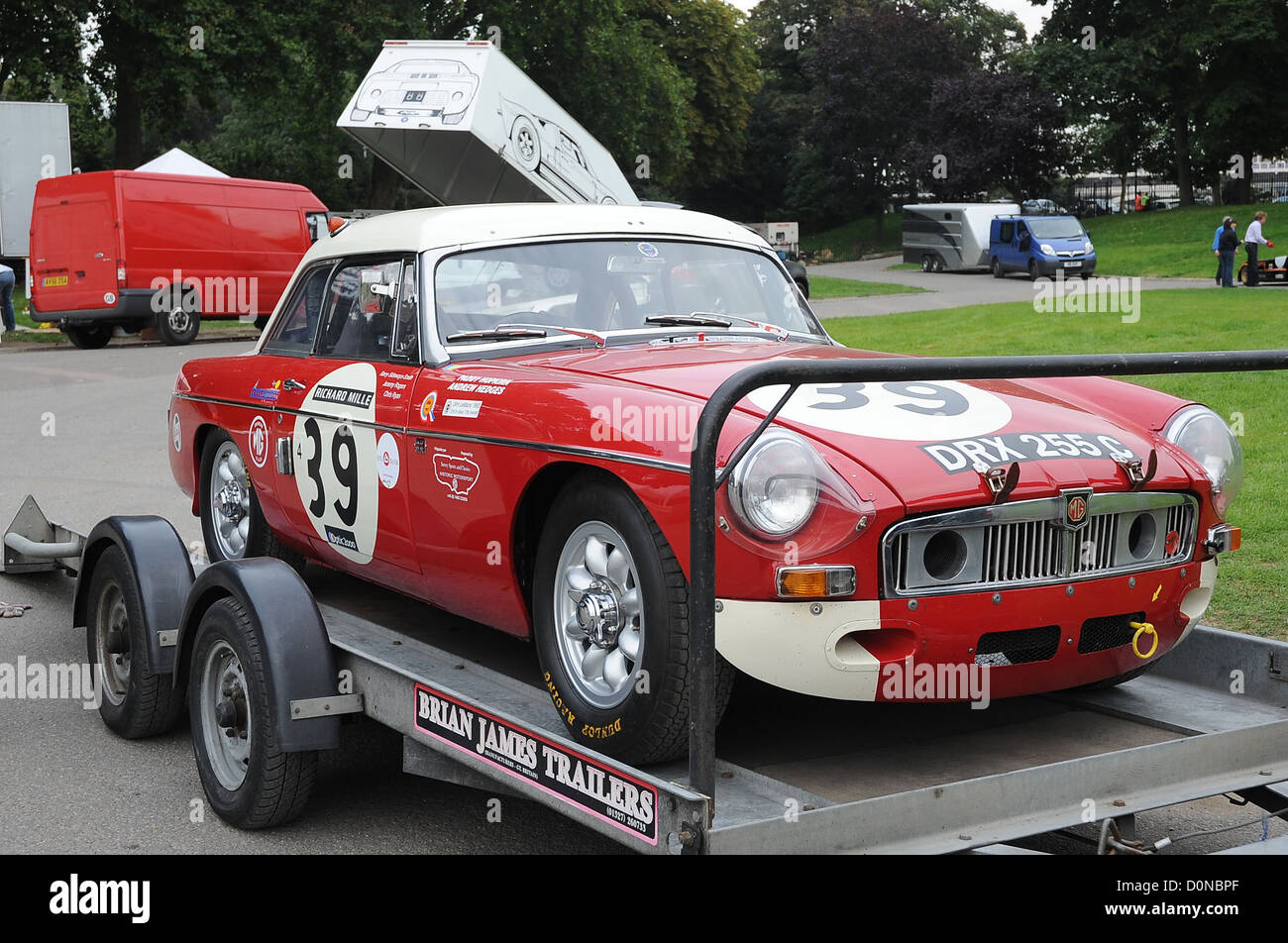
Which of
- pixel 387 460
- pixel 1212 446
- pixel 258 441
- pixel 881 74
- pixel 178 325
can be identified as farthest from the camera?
pixel 881 74

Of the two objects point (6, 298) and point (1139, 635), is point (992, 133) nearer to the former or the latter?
point (6, 298)

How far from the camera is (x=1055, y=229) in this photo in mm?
36844

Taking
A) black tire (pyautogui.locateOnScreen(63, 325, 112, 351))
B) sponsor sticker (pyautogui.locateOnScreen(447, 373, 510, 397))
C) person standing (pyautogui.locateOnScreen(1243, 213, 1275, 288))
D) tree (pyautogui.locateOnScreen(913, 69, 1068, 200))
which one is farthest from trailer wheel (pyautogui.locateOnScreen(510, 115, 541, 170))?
tree (pyautogui.locateOnScreen(913, 69, 1068, 200))

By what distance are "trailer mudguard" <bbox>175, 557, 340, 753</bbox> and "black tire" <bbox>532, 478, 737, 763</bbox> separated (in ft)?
2.46

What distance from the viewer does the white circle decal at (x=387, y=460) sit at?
4.61m

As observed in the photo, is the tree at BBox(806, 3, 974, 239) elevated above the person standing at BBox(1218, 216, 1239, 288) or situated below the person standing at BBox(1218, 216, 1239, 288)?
above

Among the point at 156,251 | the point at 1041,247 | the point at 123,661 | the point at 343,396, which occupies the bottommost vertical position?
the point at 123,661

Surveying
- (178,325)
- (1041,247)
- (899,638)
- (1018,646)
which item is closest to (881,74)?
(1041,247)

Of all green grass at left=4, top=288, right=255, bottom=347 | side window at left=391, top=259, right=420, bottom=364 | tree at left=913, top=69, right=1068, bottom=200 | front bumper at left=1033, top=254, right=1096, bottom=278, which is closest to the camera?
side window at left=391, top=259, right=420, bottom=364

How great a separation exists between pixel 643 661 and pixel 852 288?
31.1m

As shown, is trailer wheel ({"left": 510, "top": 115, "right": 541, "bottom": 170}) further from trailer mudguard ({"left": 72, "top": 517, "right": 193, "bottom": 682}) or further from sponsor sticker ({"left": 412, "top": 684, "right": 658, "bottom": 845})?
sponsor sticker ({"left": 412, "top": 684, "right": 658, "bottom": 845})

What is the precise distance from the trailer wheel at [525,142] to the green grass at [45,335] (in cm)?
708

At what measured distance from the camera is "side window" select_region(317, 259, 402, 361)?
5066 mm

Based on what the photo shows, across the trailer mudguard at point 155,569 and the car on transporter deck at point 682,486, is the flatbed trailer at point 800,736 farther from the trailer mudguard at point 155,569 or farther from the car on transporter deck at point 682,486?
the car on transporter deck at point 682,486
